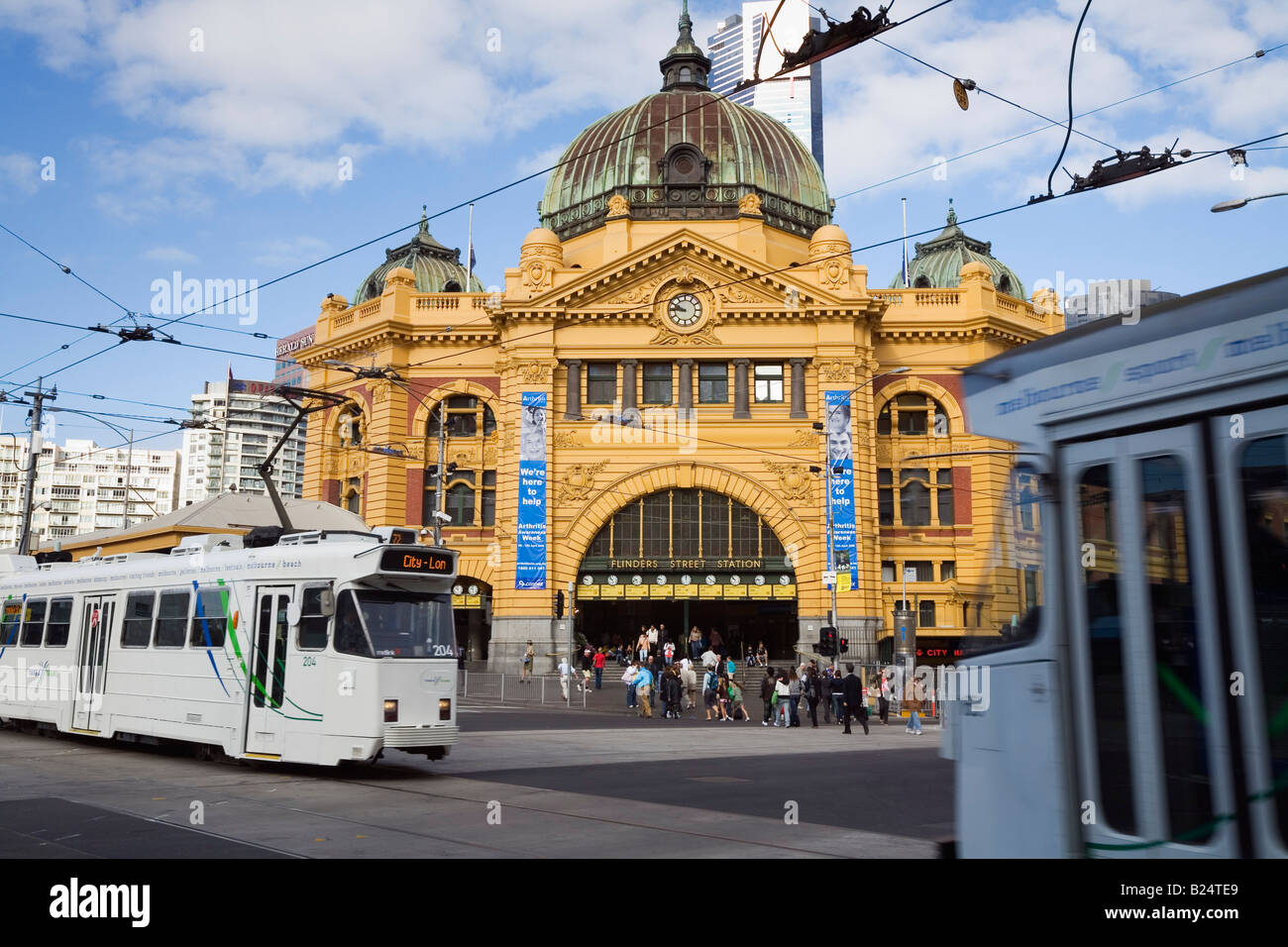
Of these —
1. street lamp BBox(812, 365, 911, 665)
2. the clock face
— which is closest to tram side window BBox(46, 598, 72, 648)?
street lamp BBox(812, 365, 911, 665)

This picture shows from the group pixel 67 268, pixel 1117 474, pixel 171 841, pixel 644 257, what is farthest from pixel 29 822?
pixel 644 257

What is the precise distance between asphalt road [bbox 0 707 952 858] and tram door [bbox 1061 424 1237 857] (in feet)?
14.5

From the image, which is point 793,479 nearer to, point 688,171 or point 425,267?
point 688,171

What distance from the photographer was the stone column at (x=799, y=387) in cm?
4584

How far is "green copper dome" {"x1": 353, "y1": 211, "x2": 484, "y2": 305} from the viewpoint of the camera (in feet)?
184

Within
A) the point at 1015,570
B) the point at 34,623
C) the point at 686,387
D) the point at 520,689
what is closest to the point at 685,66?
the point at 686,387

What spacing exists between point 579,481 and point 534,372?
490 cm

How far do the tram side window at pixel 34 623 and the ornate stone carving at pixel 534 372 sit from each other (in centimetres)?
2587

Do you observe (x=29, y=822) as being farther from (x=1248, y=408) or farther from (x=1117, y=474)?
(x=1248, y=408)

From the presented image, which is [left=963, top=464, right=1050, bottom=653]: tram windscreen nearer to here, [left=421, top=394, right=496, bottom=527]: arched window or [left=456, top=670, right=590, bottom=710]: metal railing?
[left=456, top=670, right=590, bottom=710]: metal railing

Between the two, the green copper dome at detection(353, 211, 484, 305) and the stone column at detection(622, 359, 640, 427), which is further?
the green copper dome at detection(353, 211, 484, 305)

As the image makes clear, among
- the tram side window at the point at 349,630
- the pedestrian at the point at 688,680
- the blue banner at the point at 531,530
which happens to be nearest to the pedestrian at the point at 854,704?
the pedestrian at the point at 688,680

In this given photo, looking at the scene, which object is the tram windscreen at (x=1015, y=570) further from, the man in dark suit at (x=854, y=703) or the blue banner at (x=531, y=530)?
the blue banner at (x=531, y=530)
